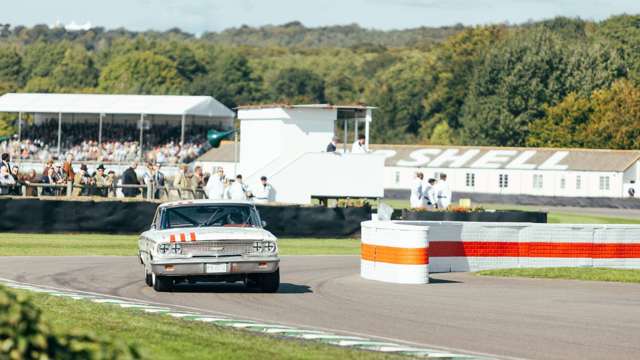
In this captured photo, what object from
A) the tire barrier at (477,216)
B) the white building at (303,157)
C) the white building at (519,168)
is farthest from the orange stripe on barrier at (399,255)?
the white building at (519,168)

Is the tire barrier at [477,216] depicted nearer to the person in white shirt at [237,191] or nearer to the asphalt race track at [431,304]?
the person in white shirt at [237,191]

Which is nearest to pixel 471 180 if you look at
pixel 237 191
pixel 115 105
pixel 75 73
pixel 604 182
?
pixel 604 182

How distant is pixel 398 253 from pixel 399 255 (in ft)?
0.13

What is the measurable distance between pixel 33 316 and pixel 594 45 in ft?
388

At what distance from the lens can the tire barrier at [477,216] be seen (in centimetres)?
3956

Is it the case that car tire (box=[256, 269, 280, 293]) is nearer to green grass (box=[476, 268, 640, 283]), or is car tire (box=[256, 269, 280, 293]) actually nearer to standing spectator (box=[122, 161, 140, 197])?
green grass (box=[476, 268, 640, 283])

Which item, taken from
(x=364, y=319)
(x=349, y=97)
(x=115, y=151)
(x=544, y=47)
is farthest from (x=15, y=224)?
(x=349, y=97)

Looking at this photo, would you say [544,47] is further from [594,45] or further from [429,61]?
[429,61]

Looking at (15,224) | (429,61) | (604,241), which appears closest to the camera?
(604,241)

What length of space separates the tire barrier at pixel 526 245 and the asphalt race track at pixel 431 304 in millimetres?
829

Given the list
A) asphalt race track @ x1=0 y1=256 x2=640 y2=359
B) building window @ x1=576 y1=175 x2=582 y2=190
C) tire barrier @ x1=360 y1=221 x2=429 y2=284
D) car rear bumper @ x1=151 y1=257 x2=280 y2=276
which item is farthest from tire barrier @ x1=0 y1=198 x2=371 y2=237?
building window @ x1=576 y1=175 x2=582 y2=190

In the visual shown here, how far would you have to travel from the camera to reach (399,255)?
2289cm

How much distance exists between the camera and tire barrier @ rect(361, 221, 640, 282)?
25.8 metres

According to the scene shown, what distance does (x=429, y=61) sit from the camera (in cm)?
15488
